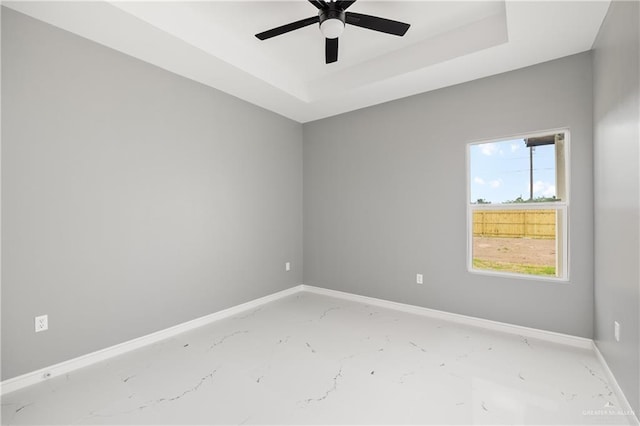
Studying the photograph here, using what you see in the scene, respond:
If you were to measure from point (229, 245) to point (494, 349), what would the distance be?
111 inches

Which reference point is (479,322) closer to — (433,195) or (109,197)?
(433,195)

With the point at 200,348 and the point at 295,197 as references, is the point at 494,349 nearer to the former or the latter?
the point at 200,348

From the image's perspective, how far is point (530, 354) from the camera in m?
2.44

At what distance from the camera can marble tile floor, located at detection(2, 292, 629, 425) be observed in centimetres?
172

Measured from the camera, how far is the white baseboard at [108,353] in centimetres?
199

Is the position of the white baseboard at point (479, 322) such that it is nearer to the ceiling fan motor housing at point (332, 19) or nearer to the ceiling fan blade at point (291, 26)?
the ceiling fan motor housing at point (332, 19)

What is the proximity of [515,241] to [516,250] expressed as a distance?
0.31 feet

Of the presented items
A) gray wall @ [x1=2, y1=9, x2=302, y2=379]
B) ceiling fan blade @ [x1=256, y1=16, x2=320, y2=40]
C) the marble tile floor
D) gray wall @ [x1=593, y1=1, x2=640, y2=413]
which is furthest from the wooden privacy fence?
gray wall @ [x1=2, y1=9, x2=302, y2=379]

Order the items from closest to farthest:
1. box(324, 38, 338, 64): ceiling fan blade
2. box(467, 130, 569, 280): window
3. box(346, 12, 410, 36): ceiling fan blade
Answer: box(346, 12, 410, 36): ceiling fan blade, box(324, 38, 338, 64): ceiling fan blade, box(467, 130, 569, 280): window

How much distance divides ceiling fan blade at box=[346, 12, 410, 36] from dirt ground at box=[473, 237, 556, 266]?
7.14 ft

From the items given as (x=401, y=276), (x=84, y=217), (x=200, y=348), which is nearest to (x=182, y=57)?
(x=84, y=217)

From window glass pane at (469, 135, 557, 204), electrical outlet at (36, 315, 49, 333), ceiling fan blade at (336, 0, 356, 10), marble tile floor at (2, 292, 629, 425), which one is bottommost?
marble tile floor at (2, 292, 629, 425)

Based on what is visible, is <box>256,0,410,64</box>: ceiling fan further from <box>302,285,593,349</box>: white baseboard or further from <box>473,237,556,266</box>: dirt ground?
<box>302,285,593,349</box>: white baseboard

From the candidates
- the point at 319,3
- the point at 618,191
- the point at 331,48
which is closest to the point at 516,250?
the point at 618,191
